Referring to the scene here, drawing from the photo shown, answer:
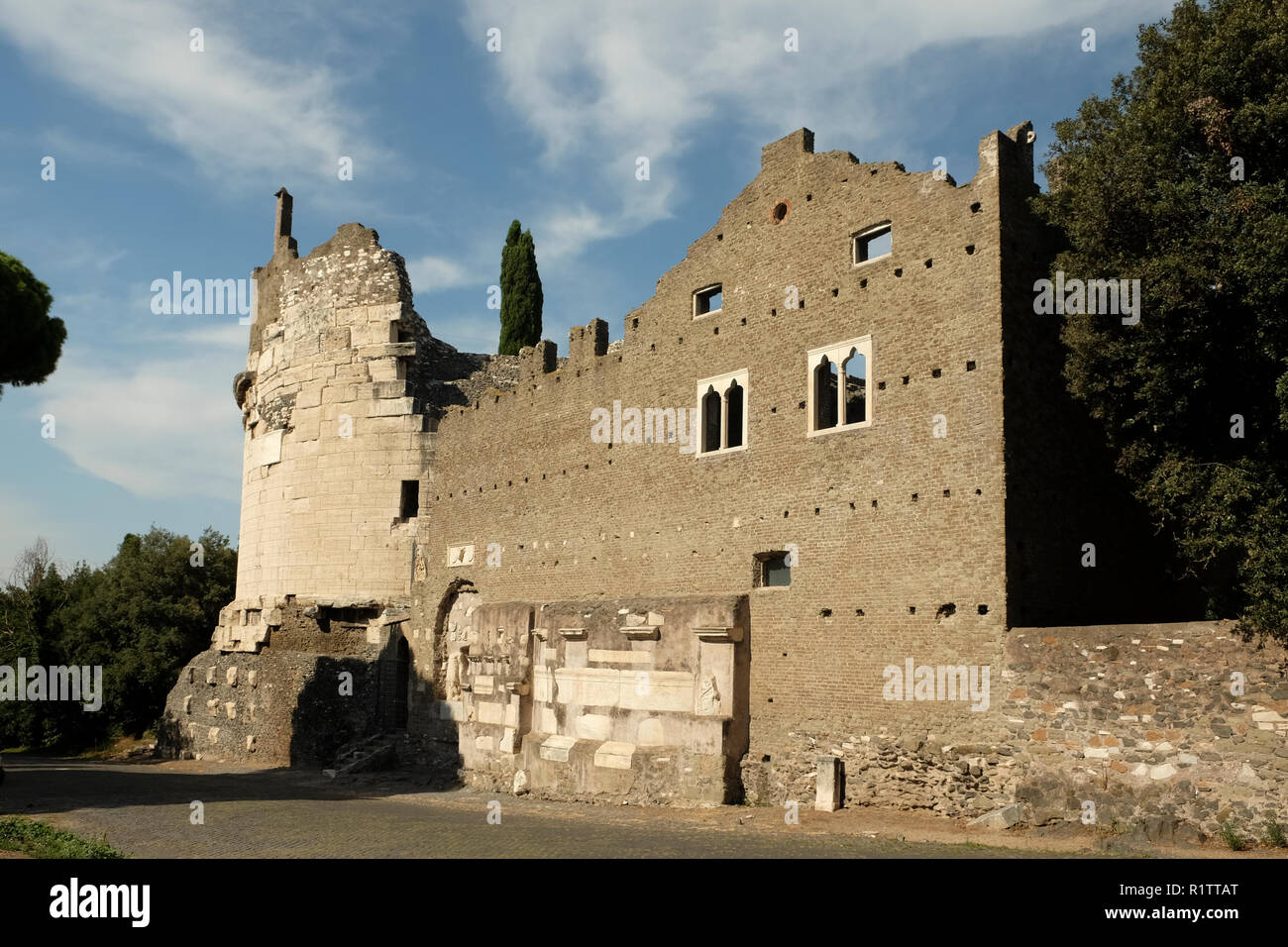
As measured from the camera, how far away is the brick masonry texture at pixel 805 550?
51.1 feet

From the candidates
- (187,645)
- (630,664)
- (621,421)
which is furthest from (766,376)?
(187,645)

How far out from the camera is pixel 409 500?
2872cm

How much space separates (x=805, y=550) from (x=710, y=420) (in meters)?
3.91

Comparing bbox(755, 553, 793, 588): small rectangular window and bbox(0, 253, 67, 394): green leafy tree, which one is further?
bbox(755, 553, 793, 588): small rectangular window

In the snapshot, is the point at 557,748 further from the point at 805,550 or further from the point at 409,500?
the point at 409,500

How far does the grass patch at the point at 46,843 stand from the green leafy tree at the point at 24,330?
7834 millimetres

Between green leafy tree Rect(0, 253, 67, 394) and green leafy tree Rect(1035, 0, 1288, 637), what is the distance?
16.8 metres

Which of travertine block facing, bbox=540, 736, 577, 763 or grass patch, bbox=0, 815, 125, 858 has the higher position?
grass patch, bbox=0, 815, 125, 858

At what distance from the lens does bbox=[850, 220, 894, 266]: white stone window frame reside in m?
18.2

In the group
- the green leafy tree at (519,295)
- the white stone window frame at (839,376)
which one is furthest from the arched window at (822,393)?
the green leafy tree at (519,295)

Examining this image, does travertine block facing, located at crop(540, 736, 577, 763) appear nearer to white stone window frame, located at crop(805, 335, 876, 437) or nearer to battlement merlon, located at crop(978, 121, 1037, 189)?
white stone window frame, located at crop(805, 335, 876, 437)

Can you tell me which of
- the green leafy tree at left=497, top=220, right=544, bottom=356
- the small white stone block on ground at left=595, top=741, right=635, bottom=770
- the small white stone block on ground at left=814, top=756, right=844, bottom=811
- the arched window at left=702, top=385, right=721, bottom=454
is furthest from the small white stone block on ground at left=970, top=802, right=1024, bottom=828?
the green leafy tree at left=497, top=220, right=544, bottom=356

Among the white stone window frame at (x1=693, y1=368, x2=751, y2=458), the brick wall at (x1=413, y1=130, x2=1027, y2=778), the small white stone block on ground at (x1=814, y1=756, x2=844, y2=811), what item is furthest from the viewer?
the white stone window frame at (x1=693, y1=368, x2=751, y2=458)

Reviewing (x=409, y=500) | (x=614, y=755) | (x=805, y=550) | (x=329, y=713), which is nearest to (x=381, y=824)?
(x=614, y=755)
